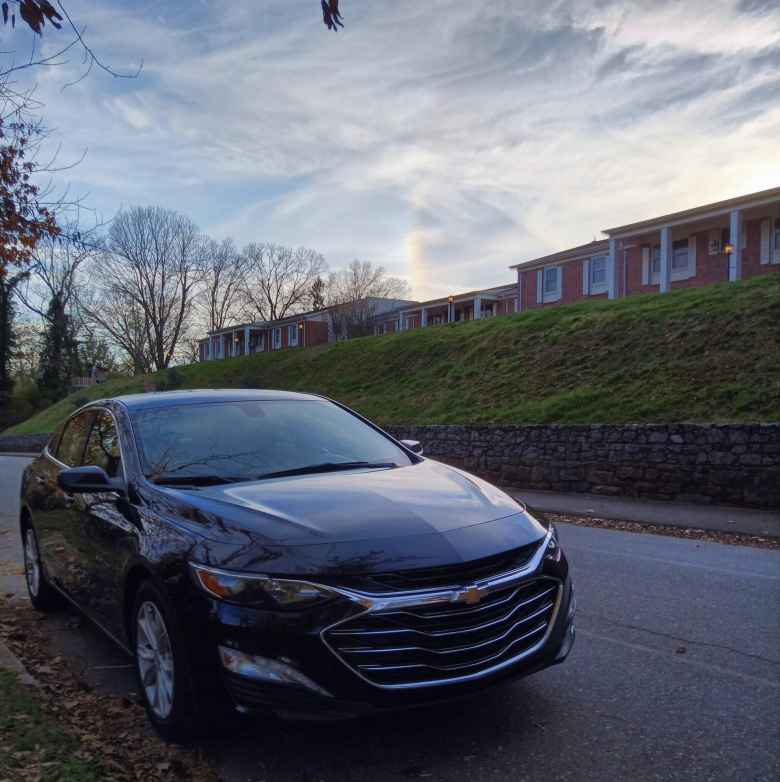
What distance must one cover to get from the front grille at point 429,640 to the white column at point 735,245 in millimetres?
28507

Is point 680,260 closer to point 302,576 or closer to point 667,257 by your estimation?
point 667,257

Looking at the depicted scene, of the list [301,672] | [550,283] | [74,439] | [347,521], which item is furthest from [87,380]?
[301,672]

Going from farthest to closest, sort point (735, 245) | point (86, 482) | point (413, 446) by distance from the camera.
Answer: point (735, 245), point (413, 446), point (86, 482)

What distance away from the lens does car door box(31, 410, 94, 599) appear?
4914mm

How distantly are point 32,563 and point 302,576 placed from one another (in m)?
4.24

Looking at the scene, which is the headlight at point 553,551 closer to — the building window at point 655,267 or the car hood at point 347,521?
the car hood at point 347,521

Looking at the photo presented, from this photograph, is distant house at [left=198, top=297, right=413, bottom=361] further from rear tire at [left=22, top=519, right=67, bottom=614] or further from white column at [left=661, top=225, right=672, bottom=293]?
rear tire at [left=22, top=519, right=67, bottom=614]

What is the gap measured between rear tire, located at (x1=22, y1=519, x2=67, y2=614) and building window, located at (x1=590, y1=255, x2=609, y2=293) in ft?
109

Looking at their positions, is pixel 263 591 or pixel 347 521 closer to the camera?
pixel 263 591

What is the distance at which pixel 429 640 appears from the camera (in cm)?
300

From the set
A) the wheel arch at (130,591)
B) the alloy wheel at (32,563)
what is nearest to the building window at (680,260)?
the alloy wheel at (32,563)

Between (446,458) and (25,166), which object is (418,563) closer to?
(25,166)

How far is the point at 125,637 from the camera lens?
13.0 feet

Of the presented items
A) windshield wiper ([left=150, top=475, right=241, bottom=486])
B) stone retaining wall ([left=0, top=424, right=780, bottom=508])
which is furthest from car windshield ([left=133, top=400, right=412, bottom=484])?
stone retaining wall ([left=0, top=424, right=780, bottom=508])
